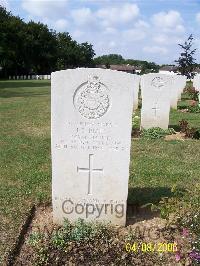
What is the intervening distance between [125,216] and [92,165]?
32.8 inches

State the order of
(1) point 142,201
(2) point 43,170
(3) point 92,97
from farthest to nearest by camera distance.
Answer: (2) point 43,170
(1) point 142,201
(3) point 92,97

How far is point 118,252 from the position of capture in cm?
475

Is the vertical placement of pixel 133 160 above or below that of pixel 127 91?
below

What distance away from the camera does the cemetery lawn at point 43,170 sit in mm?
6090

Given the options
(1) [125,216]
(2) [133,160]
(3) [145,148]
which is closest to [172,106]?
(3) [145,148]

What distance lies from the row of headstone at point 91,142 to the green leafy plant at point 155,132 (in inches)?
247

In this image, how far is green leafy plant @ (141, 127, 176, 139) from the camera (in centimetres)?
1154

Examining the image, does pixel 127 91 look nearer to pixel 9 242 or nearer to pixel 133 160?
pixel 9 242

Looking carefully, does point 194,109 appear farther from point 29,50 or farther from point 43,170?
point 29,50

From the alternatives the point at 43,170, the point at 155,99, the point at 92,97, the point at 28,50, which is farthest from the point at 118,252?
the point at 28,50

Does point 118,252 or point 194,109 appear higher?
point 194,109

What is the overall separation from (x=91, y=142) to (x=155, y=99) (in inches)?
281

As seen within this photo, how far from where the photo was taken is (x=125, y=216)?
5.41 metres
